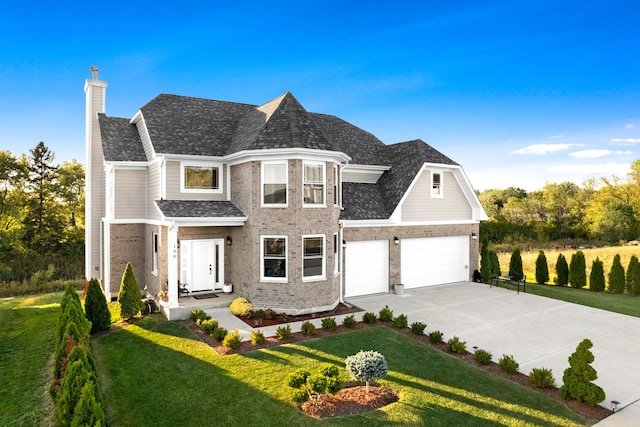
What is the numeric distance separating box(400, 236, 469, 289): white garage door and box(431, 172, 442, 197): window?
7.67 feet

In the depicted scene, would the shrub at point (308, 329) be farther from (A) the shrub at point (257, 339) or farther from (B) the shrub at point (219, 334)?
(B) the shrub at point (219, 334)

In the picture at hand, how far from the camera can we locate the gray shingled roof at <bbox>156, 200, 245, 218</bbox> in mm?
14133

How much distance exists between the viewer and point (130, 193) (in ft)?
55.5

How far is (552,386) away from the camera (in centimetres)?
844

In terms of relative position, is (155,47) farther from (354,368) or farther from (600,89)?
(600,89)

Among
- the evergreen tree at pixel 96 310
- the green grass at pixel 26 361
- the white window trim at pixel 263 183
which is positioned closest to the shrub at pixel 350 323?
the white window trim at pixel 263 183

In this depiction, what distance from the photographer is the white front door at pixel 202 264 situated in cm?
1551

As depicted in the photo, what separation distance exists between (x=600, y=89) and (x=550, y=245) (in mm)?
24209

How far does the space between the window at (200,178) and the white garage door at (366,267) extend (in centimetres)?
647

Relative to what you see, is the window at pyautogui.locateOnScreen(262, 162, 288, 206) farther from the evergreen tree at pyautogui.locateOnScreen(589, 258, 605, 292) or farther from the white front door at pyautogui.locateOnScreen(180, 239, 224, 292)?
the evergreen tree at pyautogui.locateOnScreen(589, 258, 605, 292)

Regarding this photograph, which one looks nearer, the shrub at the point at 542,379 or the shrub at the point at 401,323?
the shrub at the point at 542,379

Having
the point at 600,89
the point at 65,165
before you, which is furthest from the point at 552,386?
the point at 65,165

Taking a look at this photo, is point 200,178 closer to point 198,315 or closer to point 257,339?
point 198,315

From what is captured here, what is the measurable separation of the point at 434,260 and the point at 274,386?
13329 mm
